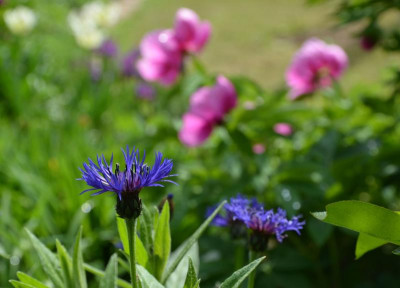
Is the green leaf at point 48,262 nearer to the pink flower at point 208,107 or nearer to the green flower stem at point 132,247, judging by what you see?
the green flower stem at point 132,247

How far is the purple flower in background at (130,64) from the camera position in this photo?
3.41 meters

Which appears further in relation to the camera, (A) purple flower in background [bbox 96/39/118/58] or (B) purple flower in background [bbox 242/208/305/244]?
(A) purple flower in background [bbox 96/39/118/58]

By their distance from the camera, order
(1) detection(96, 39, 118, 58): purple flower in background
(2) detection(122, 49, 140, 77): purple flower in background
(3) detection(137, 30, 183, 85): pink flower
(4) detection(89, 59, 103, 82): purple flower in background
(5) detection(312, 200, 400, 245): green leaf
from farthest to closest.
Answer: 1. (1) detection(96, 39, 118, 58): purple flower in background
2. (4) detection(89, 59, 103, 82): purple flower in background
3. (2) detection(122, 49, 140, 77): purple flower in background
4. (3) detection(137, 30, 183, 85): pink flower
5. (5) detection(312, 200, 400, 245): green leaf

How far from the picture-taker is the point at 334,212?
53 centimetres

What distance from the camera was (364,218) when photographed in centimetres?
55

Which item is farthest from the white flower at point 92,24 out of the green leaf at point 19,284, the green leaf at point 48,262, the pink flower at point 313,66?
the green leaf at point 19,284

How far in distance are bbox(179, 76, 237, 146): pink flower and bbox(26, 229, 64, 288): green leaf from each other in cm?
87

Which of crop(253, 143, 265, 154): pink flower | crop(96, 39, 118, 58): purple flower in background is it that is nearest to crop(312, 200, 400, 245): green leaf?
crop(253, 143, 265, 154): pink flower

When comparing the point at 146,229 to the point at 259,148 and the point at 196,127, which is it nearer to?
the point at 196,127

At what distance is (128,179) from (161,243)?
5.0 inches

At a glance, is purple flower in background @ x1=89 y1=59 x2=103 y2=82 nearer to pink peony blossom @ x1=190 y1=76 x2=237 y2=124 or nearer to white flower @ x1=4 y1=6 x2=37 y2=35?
white flower @ x1=4 y1=6 x2=37 y2=35

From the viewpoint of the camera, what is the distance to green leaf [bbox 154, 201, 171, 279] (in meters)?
0.65

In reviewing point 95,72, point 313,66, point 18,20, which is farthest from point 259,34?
point 313,66

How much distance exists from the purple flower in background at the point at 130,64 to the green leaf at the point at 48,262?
2780 mm
